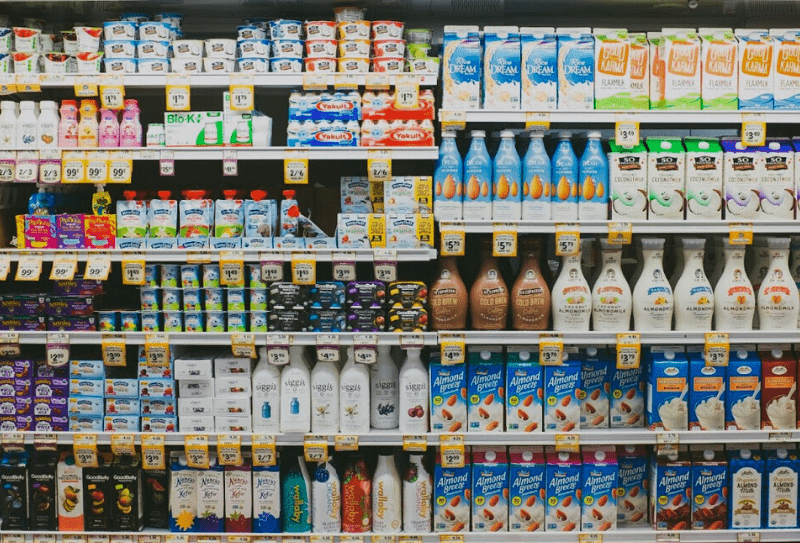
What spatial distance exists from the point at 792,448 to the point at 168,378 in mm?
2701

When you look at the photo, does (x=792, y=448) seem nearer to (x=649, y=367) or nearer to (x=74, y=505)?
(x=649, y=367)

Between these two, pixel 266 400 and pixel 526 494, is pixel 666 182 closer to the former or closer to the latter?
pixel 526 494

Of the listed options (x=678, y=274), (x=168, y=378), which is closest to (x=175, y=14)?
(x=168, y=378)

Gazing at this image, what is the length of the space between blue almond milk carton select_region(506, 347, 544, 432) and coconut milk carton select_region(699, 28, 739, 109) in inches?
51.7

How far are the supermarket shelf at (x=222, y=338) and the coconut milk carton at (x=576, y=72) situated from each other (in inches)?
44.5

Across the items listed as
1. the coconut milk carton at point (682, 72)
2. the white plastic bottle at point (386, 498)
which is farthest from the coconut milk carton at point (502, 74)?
the white plastic bottle at point (386, 498)

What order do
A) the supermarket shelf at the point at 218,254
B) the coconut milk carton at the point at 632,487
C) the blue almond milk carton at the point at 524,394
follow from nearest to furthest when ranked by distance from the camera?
the supermarket shelf at the point at 218,254 < the blue almond milk carton at the point at 524,394 < the coconut milk carton at the point at 632,487

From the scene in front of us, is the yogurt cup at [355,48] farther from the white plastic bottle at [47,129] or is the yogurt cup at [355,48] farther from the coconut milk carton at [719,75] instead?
the coconut milk carton at [719,75]

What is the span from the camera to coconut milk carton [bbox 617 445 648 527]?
3.34 meters

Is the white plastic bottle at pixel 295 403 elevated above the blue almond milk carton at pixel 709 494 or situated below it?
above

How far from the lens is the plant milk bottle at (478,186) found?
124 inches

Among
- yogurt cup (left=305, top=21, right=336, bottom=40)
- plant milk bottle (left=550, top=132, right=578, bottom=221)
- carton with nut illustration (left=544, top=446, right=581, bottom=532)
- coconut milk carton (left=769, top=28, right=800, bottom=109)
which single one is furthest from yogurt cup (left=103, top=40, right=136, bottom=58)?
coconut milk carton (left=769, top=28, right=800, bottom=109)

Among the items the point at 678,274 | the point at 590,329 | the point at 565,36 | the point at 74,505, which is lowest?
the point at 74,505

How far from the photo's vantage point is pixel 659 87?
3.22 metres
